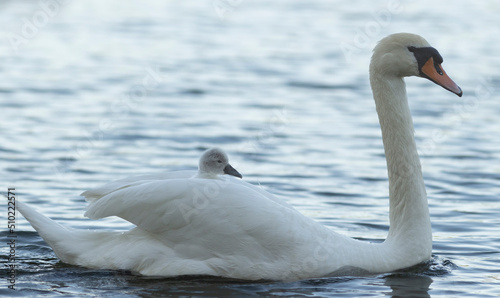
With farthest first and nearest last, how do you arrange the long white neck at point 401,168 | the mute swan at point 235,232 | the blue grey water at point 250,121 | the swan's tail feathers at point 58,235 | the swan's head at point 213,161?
the blue grey water at point 250,121, the swan's head at point 213,161, the long white neck at point 401,168, the swan's tail feathers at point 58,235, the mute swan at point 235,232

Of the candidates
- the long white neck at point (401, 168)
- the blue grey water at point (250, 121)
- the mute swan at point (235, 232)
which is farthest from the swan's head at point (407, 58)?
the blue grey water at point (250, 121)

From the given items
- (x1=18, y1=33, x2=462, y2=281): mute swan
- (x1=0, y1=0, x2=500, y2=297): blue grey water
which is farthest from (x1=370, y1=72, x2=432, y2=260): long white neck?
(x1=0, y1=0, x2=500, y2=297): blue grey water

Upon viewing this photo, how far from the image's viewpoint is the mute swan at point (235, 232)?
771cm

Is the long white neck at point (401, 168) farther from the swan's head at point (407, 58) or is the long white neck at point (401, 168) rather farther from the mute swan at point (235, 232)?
the swan's head at point (407, 58)

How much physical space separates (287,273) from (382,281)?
899mm

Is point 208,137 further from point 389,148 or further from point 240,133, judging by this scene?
point 389,148

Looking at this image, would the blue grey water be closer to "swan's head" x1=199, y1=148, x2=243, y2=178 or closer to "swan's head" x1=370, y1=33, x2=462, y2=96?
"swan's head" x1=199, y1=148, x2=243, y2=178

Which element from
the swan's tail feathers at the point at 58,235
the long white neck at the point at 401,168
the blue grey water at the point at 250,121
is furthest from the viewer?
the blue grey water at the point at 250,121

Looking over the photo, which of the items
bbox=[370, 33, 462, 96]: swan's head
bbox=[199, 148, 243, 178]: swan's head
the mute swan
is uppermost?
bbox=[370, 33, 462, 96]: swan's head

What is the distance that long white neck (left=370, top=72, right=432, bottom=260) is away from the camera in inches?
332

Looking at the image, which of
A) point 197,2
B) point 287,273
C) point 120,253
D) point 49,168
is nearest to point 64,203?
point 49,168

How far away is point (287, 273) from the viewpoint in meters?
7.84

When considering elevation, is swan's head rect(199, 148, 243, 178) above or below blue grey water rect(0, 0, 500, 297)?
below

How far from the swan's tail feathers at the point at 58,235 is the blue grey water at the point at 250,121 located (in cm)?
18
